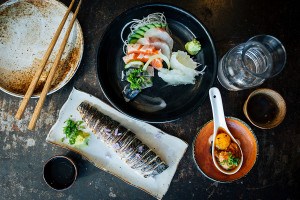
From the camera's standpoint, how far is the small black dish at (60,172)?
2496 mm

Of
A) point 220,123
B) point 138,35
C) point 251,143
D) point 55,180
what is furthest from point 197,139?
point 55,180

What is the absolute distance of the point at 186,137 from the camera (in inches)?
103

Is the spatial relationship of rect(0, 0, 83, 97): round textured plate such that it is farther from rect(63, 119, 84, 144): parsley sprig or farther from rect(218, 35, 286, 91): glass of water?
rect(218, 35, 286, 91): glass of water

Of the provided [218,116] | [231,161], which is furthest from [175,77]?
[231,161]

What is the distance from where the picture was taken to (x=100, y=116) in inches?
99.9

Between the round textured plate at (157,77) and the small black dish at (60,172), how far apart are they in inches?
24.3

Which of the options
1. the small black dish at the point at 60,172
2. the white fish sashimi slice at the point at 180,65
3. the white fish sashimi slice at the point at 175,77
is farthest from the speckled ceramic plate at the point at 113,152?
the white fish sashimi slice at the point at 180,65

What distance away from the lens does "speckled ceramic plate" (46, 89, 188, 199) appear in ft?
8.51

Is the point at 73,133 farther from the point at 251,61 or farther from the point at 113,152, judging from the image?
the point at 251,61

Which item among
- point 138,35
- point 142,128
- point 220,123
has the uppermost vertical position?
point 138,35

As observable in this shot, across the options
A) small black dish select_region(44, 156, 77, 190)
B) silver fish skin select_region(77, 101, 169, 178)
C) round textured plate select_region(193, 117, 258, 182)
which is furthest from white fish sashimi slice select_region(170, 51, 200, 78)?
small black dish select_region(44, 156, 77, 190)

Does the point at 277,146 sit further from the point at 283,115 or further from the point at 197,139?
the point at 197,139

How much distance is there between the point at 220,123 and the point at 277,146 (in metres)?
0.52

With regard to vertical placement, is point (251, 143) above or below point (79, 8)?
below
